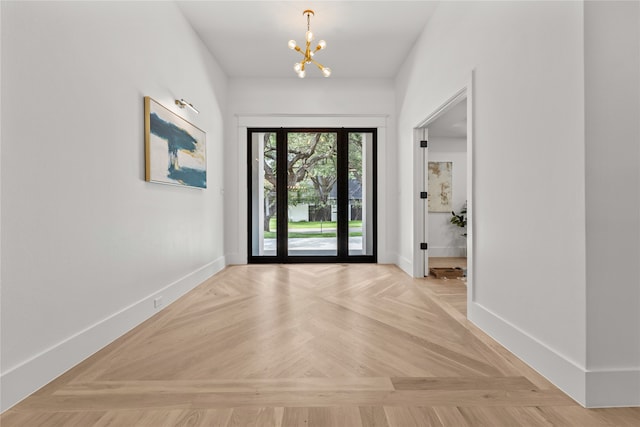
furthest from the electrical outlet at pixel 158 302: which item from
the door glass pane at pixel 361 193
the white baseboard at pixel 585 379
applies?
the door glass pane at pixel 361 193

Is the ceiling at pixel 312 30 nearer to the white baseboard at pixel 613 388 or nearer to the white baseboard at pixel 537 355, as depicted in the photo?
the white baseboard at pixel 537 355

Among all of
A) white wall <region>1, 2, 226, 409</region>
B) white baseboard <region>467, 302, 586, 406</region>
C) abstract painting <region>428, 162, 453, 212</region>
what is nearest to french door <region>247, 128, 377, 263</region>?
abstract painting <region>428, 162, 453, 212</region>

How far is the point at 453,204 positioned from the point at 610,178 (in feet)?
16.6

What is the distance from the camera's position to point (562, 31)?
1.65 meters

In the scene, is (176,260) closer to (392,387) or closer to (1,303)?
(1,303)

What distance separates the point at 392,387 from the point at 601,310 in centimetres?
107

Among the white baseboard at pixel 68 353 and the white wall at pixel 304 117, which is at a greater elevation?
the white wall at pixel 304 117

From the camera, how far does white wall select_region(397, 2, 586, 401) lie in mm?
1588

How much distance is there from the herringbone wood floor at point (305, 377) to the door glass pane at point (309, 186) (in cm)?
246

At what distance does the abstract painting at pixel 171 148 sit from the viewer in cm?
277

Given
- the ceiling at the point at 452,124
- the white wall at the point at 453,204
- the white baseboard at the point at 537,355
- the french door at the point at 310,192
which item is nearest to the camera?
the white baseboard at the point at 537,355

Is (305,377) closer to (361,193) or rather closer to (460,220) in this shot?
(361,193)

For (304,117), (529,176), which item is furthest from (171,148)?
(529,176)

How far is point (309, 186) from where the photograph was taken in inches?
211
